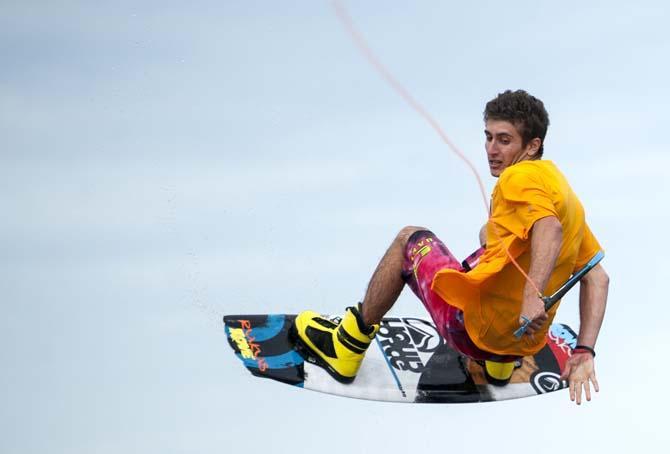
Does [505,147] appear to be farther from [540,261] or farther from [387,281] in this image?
[387,281]

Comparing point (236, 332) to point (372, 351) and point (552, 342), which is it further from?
point (552, 342)

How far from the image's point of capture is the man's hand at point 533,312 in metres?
7.30

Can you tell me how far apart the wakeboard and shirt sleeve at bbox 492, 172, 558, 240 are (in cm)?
257

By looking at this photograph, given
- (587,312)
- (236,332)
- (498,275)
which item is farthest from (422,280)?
(236,332)

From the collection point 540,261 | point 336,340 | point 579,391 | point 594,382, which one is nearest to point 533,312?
Answer: point 540,261

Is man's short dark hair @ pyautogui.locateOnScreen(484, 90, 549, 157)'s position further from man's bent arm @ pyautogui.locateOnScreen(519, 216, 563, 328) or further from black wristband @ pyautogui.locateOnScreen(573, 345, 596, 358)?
black wristband @ pyautogui.locateOnScreen(573, 345, 596, 358)

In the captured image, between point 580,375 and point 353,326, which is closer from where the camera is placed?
point 580,375

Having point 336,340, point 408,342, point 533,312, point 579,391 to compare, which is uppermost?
point 533,312

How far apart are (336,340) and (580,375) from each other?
7.38 ft

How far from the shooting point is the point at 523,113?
8109mm

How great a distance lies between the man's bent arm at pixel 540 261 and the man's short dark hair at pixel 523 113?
940mm

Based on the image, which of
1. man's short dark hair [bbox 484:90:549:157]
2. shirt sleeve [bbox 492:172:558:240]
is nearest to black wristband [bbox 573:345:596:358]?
shirt sleeve [bbox 492:172:558:240]

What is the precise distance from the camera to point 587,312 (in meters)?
8.84

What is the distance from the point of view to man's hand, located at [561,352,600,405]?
7.95 metres
